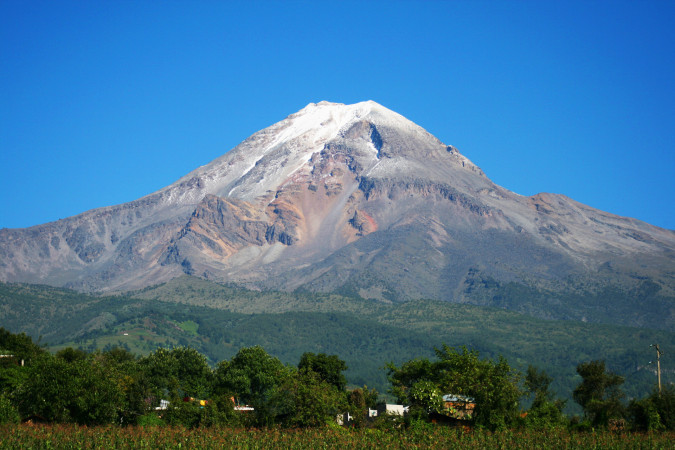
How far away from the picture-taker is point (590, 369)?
12356 cm

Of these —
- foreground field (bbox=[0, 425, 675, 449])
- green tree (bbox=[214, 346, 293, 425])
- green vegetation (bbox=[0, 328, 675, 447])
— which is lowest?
foreground field (bbox=[0, 425, 675, 449])

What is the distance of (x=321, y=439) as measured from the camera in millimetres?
74938

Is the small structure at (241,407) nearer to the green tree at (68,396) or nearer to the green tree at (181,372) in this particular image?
the green tree at (181,372)

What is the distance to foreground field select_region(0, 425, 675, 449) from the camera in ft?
231

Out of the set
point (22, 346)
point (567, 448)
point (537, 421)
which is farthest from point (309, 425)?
point (22, 346)

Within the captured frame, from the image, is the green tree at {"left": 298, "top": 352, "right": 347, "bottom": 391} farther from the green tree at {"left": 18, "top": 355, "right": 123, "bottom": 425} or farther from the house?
the house

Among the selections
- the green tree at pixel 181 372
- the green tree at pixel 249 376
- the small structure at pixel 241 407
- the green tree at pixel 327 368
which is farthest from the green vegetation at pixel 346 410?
the green tree at pixel 181 372

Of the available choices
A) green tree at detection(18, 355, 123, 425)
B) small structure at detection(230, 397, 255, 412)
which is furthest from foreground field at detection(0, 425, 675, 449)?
small structure at detection(230, 397, 255, 412)

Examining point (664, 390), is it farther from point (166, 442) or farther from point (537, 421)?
point (166, 442)

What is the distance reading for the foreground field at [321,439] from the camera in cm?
7044

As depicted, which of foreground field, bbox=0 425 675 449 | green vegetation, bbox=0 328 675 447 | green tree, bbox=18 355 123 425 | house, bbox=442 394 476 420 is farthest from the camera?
green tree, bbox=18 355 123 425

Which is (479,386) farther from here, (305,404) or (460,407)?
(305,404)

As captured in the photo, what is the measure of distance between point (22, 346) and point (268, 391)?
3658 centimetres

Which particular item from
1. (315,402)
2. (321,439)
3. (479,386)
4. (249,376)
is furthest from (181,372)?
(321,439)
